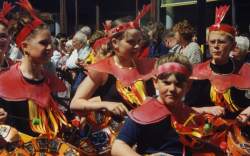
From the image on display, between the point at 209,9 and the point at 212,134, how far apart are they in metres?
8.31

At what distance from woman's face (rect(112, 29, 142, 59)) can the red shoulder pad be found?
1.72 meters

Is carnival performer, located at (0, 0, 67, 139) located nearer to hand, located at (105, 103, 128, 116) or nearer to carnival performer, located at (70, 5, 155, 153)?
carnival performer, located at (70, 5, 155, 153)

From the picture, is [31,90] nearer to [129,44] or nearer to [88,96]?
[88,96]

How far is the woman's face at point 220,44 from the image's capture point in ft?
19.7

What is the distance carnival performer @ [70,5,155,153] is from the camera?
19.6 feet

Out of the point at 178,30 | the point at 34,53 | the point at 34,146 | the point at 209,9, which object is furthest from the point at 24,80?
the point at 209,9

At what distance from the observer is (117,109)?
17.6 feet

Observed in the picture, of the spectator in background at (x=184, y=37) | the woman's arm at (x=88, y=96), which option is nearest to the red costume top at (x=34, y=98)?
the woman's arm at (x=88, y=96)

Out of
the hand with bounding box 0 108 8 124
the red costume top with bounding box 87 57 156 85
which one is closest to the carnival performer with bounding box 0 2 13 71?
the hand with bounding box 0 108 8 124

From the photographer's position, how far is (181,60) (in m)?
4.41

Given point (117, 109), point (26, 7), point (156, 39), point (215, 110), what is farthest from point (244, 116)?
point (156, 39)

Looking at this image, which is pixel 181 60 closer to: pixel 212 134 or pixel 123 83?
pixel 212 134

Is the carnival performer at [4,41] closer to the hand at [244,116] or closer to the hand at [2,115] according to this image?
the hand at [2,115]

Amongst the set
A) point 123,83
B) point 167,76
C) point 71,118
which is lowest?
point 71,118
